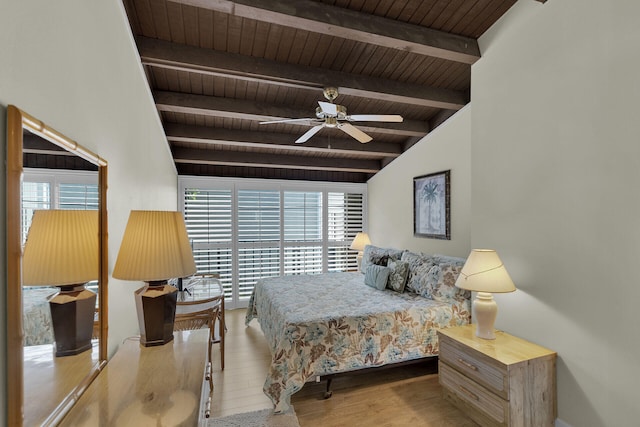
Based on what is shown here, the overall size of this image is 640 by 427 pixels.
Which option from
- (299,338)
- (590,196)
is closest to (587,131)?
(590,196)

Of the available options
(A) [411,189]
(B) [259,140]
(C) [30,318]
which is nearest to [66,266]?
(C) [30,318]

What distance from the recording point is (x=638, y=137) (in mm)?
1641

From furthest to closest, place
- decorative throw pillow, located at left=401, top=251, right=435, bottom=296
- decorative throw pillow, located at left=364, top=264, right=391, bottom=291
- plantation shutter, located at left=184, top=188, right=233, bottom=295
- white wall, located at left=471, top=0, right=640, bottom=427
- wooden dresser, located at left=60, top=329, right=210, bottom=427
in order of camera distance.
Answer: plantation shutter, located at left=184, top=188, right=233, bottom=295
decorative throw pillow, located at left=364, top=264, right=391, bottom=291
decorative throw pillow, located at left=401, top=251, right=435, bottom=296
white wall, located at left=471, top=0, right=640, bottom=427
wooden dresser, located at left=60, top=329, right=210, bottom=427

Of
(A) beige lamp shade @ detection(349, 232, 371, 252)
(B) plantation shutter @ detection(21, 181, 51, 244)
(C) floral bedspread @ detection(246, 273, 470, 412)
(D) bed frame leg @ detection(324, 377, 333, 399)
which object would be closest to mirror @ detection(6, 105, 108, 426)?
(B) plantation shutter @ detection(21, 181, 51, 244)

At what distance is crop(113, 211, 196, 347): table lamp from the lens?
55.7 inches

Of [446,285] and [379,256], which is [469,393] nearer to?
[446,285]

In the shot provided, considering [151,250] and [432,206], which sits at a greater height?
[432,206]

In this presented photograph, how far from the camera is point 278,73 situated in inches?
104

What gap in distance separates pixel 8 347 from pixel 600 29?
3.02m

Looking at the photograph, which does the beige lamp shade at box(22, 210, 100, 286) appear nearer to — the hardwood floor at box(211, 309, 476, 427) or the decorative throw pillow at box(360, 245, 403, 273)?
the hardwood floor at box(211, 309, 476, 427)

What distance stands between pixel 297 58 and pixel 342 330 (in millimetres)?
2302

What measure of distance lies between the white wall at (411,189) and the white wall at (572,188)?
89 cm

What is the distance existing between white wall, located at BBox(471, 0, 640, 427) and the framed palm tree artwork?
1.12 m

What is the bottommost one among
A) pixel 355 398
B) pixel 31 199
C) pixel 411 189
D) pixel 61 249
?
pixel 355 398
